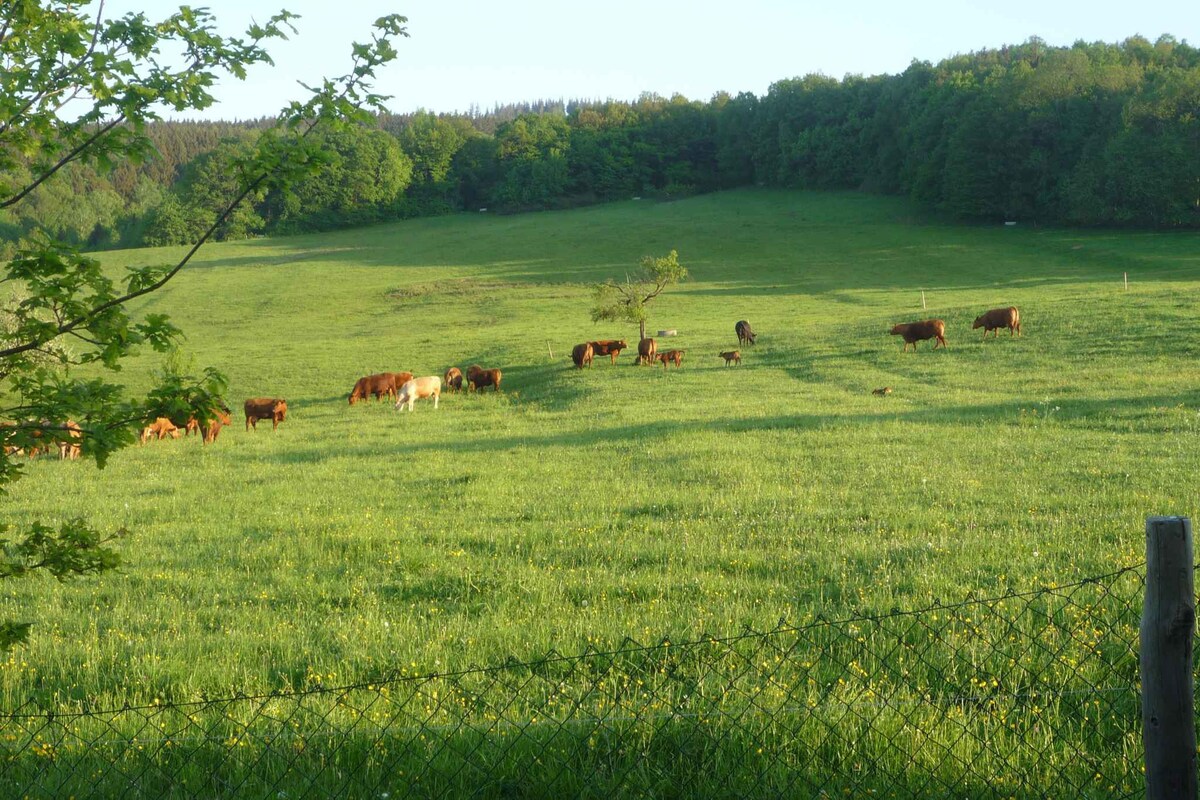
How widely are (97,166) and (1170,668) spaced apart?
579 cm

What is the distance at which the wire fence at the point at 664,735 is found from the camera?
5395 millimetres

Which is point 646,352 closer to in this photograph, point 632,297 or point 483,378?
point 632,297

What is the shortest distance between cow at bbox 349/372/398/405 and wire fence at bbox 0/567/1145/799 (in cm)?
2907

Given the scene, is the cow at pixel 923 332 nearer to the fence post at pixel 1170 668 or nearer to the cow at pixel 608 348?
the cow at pixel 608 348

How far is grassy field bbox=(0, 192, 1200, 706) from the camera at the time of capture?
8.41 m

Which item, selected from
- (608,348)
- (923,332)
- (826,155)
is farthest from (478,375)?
(826,155)

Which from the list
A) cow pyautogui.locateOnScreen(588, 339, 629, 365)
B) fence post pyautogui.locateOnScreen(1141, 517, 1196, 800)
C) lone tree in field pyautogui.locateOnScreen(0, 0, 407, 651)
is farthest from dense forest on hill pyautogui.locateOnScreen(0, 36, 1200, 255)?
fence post pyautogui.locateOnScreen(1141, 517, 1196, 800)

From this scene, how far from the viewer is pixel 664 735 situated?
5766 mm

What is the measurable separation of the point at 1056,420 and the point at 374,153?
110m

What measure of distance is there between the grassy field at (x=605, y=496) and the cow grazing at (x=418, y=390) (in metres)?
0.60

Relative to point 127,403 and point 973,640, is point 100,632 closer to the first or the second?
point 127,403

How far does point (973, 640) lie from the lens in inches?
283

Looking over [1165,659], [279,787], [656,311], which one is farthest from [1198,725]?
[656,311]

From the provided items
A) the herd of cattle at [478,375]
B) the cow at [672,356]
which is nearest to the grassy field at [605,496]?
the herd of cattle at [478,375]
